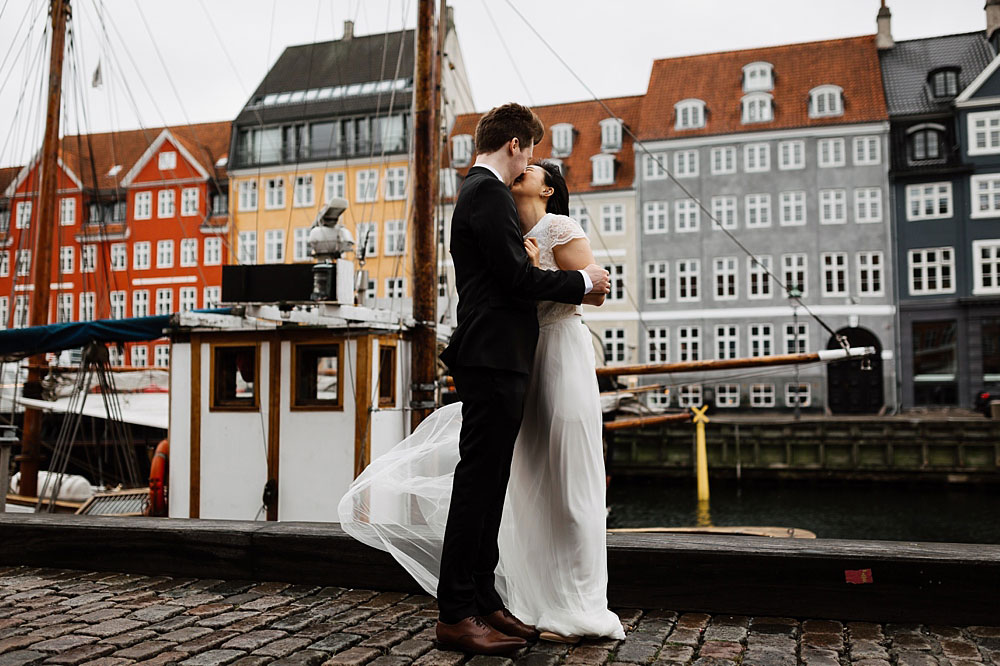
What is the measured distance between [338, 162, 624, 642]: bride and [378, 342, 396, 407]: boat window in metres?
6.06

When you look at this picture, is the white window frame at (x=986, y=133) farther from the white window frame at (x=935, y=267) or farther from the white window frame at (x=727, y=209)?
the white window frame at (x=727, y=209)

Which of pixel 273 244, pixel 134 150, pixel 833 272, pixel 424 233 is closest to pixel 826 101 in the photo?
pixel 833 272

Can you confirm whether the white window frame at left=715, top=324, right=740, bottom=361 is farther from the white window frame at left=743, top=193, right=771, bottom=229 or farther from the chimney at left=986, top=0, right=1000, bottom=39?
the chimney at left=986, top=0, right=1000, bottom=39

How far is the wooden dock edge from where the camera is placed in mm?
3225

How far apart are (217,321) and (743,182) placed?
2948 centimetres

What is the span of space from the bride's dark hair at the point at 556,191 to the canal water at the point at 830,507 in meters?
14.9

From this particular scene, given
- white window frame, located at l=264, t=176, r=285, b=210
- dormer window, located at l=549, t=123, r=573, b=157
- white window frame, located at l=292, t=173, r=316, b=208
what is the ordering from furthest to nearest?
white window frame, located at l=292, t=173, r=316, b=208 < white window frame, located at l=264, t=176, r=285, b=210 < dormer window, located at l=549, t=123, r=573, b=157

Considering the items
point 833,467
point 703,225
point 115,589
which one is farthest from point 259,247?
point 115,589

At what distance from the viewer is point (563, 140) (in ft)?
129

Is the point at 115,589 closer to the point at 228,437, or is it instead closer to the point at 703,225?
the point at 228,437

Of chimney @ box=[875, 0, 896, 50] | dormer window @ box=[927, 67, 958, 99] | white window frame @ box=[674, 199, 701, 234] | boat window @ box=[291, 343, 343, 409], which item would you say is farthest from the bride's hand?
chimney @ box=[875, 0, 896, 50]

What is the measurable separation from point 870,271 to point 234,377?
28.9 metres

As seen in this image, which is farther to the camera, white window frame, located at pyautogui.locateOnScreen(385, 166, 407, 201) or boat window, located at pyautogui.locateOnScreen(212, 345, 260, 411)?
white window frame, located at pyautogui.locateOnScreen(385, 166, 407, 201)

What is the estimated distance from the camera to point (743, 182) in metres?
35.3
